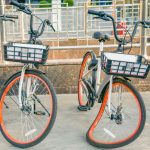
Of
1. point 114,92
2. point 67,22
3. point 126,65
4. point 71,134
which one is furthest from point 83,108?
point 67,22

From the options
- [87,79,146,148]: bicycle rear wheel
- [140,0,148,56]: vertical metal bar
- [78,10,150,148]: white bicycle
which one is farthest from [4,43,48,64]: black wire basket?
[140,0,148,56]: vertical metal bar

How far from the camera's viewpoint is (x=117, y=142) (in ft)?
10.9

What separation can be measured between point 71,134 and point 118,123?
63cm

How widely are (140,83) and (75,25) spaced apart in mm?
1592

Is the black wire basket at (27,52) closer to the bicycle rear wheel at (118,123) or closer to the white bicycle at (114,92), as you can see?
the white bicycle at (114,92)

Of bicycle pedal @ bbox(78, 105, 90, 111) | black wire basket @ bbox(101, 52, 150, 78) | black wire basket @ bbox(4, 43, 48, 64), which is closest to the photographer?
black wire basket @ bbox(101, 52, 150, 78)

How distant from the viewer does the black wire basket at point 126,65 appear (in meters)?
3.01

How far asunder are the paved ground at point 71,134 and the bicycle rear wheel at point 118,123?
108 millimetres

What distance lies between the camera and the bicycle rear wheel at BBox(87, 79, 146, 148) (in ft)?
10.4

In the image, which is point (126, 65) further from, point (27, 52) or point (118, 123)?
point (27, 52)

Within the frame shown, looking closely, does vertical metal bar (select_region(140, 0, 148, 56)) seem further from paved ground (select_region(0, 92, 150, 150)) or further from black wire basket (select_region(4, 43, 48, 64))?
black wire basket (select_region(4, 43, 48, 64))

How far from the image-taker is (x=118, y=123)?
10.8 ft

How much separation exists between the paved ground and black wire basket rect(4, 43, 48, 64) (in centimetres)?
89

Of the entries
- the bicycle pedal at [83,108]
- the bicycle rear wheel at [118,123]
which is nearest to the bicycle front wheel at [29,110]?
the bicycle rear wheel at [118,123]
